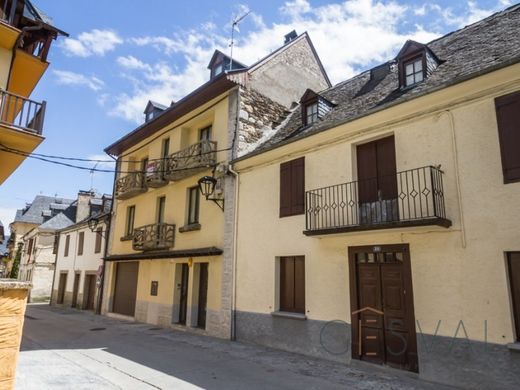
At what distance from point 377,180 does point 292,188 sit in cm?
250

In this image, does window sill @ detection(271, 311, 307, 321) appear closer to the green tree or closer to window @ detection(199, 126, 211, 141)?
window @ detection(199, 126, 211, 141)

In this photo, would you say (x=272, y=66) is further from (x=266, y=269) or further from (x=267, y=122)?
(x=266, y=269)

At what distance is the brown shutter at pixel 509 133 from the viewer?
6488 mm

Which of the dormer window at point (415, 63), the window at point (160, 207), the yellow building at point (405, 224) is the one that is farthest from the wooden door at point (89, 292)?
the dormer window at point (415, 63)

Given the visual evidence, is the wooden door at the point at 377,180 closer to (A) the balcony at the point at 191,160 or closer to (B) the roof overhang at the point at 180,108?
(A) the balcony at the point at 191,160

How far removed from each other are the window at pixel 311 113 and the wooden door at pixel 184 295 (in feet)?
23.1

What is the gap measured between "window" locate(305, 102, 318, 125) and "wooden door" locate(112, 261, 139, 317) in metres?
10.2

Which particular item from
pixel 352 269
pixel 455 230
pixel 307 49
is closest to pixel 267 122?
pixel 307 49

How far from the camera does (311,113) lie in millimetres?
11594

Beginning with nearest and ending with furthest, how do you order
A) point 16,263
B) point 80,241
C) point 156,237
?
point 156,237, point 80,241, point 16,263

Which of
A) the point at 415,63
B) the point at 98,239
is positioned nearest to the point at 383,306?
the point at 415,63

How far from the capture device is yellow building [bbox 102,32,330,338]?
41.4 ft

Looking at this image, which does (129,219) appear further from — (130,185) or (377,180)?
(377,180)

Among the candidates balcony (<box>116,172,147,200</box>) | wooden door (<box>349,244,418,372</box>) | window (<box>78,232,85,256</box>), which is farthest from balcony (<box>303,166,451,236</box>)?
window (<box>78,232,85,256</box>)
